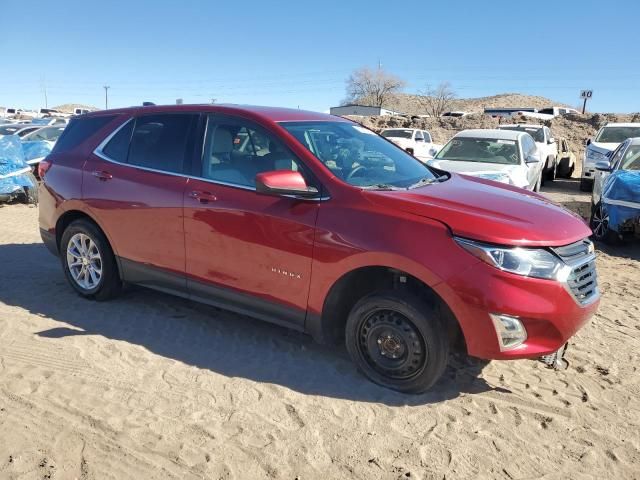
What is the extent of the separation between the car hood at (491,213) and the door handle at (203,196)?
1.23 meters

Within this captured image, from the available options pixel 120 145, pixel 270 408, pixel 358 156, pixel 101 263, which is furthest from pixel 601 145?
pixel 270 408

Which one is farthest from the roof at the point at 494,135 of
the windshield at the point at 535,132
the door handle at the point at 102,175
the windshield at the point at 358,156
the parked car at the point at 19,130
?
the parked car at the point at 19,130

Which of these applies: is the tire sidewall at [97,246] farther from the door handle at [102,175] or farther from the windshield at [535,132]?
the windshield at [535,132]

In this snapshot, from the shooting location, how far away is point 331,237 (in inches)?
140

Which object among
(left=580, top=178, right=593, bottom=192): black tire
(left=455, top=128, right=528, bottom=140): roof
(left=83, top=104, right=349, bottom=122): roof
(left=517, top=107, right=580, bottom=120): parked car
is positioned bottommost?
(left=580, top=178, right=593, bottom=192): black tire

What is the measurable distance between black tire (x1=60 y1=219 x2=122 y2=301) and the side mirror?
206 cm

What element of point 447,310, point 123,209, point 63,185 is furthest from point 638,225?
point 63,185

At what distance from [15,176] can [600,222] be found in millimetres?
10965

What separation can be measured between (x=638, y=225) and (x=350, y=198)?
5487mm

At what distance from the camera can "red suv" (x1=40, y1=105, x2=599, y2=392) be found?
321 cm

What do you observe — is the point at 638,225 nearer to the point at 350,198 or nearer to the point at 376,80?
the point at 350,198

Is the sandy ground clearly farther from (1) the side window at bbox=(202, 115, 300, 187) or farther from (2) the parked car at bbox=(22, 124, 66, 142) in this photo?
(2) the parked car at bbox=(22, 124, 66, 142)

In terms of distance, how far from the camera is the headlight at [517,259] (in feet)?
10.3

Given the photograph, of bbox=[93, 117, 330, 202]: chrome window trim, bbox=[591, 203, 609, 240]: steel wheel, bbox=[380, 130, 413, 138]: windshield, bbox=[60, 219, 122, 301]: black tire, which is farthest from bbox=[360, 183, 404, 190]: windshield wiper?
bbox=[380, 130, 413, 138]: windshield
